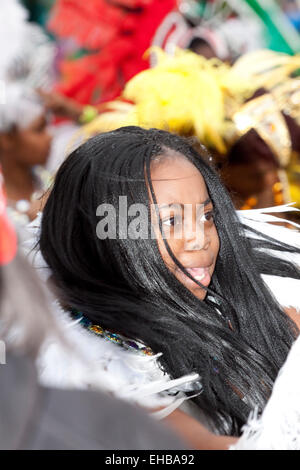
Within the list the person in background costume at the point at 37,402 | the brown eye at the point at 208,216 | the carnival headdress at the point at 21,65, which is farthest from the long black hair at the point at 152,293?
the carnival headdress at the point at 21,65

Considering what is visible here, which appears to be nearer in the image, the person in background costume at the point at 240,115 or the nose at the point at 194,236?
the nose at the point at 194,236

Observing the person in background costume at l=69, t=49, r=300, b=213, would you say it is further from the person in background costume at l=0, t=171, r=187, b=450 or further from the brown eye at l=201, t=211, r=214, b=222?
the person in background costume at l=0, t=171, r=187, b=450

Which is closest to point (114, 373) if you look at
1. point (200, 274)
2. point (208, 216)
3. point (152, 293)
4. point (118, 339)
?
point (118, 339)

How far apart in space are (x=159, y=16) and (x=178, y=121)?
1.70 m

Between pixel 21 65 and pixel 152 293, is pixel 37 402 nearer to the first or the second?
pixel 152 293

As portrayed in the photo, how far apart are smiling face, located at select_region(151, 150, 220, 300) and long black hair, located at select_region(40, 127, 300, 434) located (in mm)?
25

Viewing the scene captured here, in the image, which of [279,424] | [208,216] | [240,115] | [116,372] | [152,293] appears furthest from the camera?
[240,115]

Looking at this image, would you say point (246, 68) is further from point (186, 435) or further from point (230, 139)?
point (186, 435)

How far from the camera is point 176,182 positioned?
1488mm

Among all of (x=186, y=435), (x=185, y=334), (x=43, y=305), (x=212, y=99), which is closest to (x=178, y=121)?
(x=212, y=99)

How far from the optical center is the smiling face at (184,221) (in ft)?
4.80

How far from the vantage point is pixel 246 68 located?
2959 mm

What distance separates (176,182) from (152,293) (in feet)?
0.83

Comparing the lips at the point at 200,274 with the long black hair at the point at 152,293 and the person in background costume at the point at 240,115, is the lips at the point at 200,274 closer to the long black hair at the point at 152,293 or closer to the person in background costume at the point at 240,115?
the long black hair at the point at 152,293
